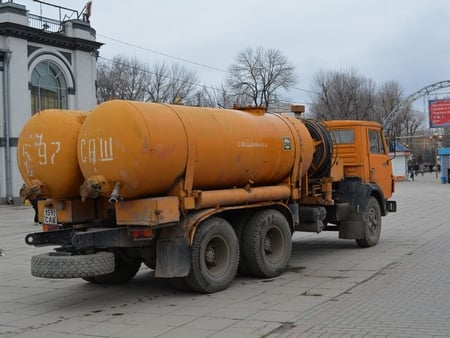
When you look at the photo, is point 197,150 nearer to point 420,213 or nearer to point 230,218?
point 230,218

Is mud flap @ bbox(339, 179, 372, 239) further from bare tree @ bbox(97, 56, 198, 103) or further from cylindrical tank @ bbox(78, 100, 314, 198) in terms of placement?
bare tree @ bbox(97, 56, 198, 103)

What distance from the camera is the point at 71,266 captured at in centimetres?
Answer: 732

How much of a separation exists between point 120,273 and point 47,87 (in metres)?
25.8

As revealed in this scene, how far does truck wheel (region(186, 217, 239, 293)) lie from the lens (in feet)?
26.7

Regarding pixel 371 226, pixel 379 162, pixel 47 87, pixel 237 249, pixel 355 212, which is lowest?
pixel 371 226

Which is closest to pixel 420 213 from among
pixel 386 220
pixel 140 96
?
pixel 386 220

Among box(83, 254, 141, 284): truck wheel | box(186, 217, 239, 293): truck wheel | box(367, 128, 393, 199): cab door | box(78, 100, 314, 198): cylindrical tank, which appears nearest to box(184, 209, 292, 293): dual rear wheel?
box(186, 217, 239, 293): truck wheel

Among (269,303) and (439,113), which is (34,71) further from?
(439,113)

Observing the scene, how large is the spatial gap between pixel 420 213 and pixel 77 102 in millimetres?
20946

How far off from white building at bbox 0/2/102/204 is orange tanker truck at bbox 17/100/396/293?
925 inches

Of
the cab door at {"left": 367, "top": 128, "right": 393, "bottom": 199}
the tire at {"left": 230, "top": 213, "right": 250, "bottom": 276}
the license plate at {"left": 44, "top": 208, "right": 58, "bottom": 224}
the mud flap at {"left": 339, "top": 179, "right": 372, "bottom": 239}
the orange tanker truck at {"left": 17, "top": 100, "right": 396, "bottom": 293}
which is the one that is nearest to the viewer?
the orange tanker truck at {"left": 17, "top": 100, "right": 396, "bottom": 293}

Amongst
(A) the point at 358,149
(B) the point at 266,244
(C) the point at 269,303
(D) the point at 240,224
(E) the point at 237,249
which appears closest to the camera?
(C) the point at 269,303

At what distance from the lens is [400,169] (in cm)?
5547

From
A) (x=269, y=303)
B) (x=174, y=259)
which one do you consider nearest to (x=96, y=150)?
(x=174, y=259)
